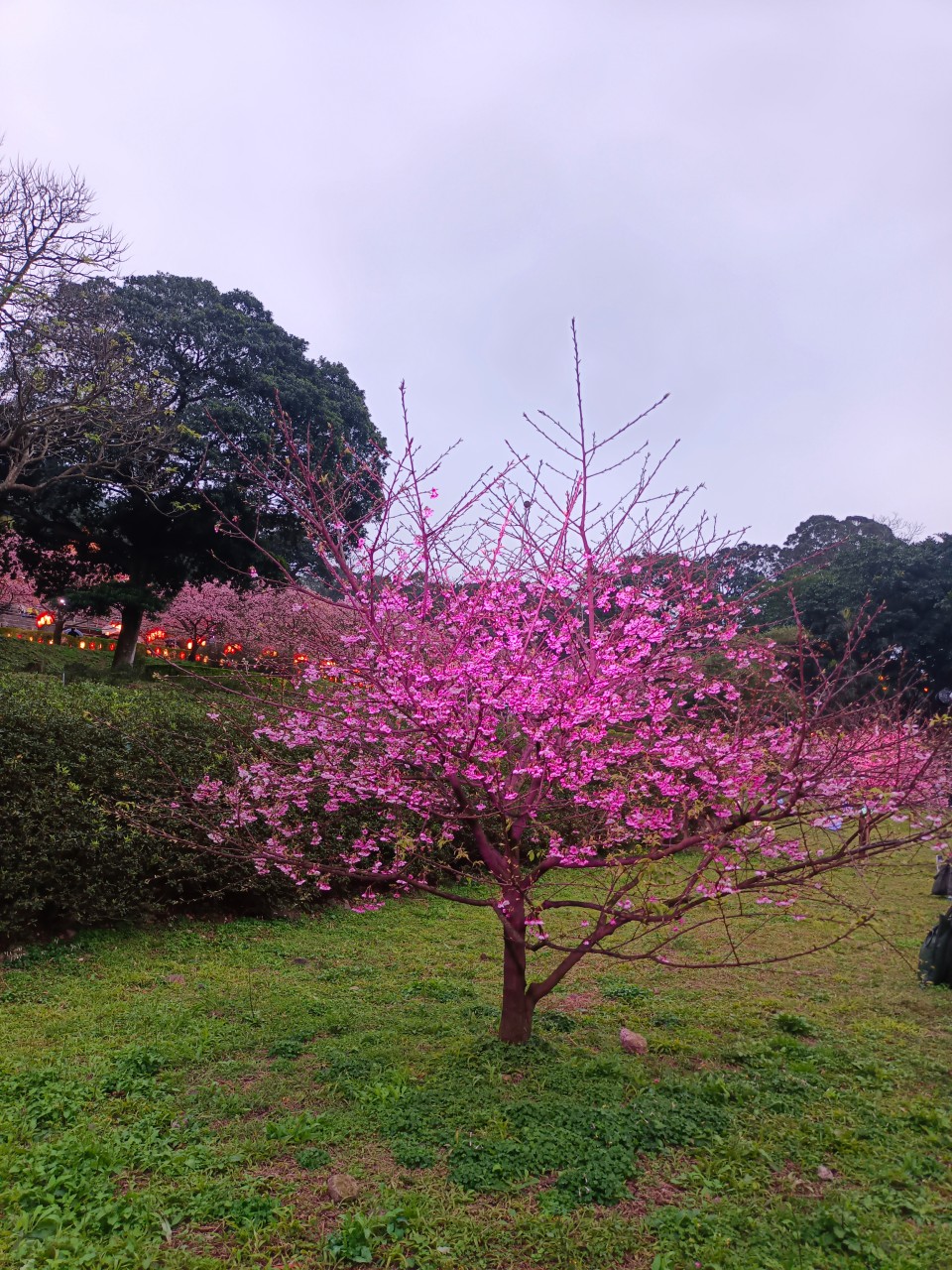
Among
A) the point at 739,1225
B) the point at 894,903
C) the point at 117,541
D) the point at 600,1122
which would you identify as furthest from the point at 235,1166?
the point at 117,541

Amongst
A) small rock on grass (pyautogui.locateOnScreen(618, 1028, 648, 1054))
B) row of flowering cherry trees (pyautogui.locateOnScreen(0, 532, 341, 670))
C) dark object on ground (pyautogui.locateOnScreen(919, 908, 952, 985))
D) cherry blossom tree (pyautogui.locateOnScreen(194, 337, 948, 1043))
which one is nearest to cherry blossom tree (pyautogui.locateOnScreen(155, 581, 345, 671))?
row of flowering cherry trees (pyautogui.locateOnScreen(0, 532, 341, 670))

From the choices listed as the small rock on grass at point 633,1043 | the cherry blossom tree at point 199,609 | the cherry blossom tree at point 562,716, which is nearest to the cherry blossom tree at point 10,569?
the cherry blossom tree at point 199,609

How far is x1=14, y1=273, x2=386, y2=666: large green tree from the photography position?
1612 centimetres

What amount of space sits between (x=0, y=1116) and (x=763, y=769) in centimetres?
380

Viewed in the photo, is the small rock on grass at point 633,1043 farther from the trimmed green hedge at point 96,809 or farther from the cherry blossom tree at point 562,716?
the trimmed green hedge at point 96,809

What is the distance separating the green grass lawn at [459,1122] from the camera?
2.42m

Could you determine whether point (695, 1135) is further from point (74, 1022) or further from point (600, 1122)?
point (74, 1022)

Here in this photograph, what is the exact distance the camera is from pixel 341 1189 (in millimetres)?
2639

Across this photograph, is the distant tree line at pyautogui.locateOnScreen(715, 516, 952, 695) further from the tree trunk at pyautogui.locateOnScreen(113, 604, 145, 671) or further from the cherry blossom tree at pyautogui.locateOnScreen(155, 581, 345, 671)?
the tree trunk at pyautogui.locateOnScreen(113, 604, 145, 671)

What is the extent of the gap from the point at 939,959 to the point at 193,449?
15643 millimetres

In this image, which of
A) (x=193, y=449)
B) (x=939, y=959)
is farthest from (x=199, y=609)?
(x=939, y=959)

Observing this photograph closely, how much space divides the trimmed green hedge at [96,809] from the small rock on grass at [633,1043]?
9.92 feet

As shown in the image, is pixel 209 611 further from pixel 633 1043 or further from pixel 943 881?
pixel 633 1043

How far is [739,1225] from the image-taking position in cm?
250
